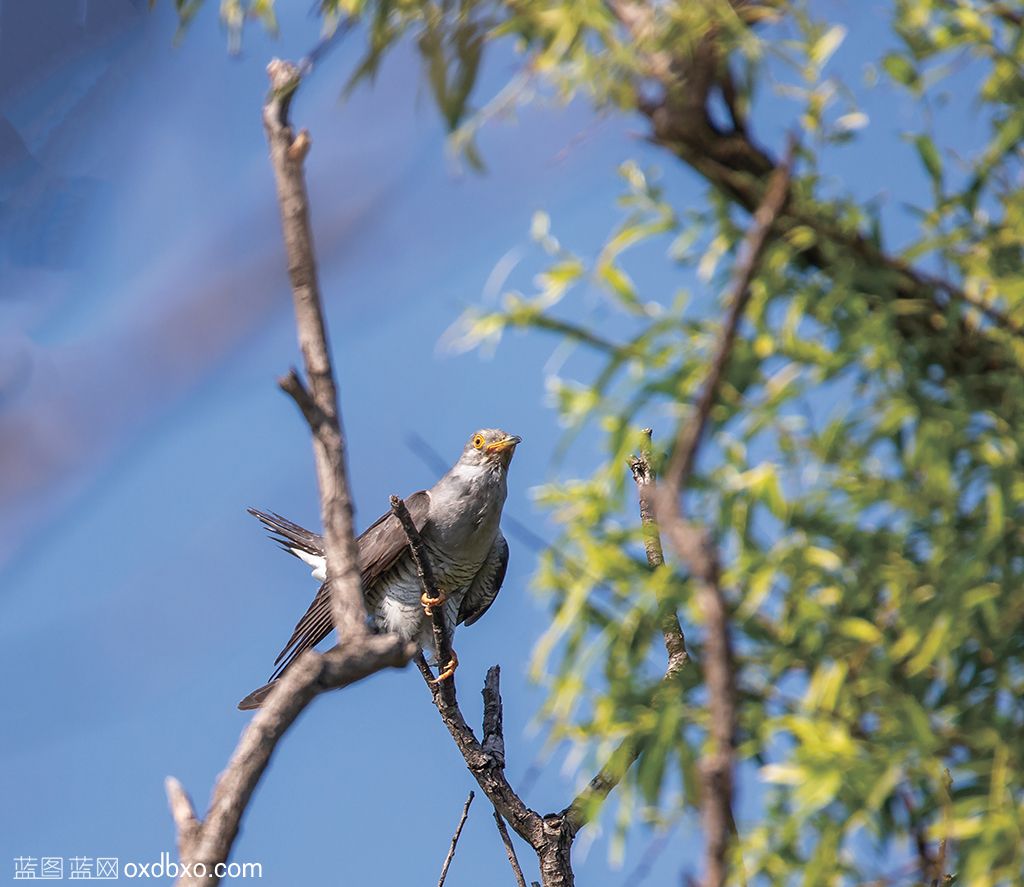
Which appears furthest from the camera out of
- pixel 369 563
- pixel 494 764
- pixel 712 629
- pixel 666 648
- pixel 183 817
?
pixel 369 563

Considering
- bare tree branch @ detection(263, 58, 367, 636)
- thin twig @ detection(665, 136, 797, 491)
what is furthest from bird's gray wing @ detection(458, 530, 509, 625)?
thin twig @ detection(665, 136, 797, 491)

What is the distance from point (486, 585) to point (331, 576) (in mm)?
2929

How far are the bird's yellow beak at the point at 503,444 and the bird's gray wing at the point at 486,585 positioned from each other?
47cm

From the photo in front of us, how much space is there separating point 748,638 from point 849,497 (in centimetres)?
25

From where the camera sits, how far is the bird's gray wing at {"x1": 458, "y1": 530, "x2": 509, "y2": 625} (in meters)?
5.34

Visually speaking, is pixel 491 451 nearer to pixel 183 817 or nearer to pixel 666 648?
pixel 666 648

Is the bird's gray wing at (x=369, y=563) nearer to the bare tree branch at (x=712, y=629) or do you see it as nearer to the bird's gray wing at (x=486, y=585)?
the bird's gray wing at (x=486, y=585)

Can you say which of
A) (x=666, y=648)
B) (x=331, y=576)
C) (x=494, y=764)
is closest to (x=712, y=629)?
(x=331, y=576)

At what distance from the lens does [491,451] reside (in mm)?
4992

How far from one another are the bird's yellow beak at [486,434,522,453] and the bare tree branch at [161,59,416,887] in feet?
8.14

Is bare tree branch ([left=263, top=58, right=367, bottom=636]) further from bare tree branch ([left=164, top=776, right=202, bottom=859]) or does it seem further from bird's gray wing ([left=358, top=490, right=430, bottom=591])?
bird's gray wing ([left=358, top=490, right=430, bottom=591])

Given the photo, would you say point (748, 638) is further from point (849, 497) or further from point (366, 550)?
point (366, 550)

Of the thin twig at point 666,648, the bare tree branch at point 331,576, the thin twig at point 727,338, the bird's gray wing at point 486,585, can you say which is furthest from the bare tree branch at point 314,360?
the bird's gray wing at point 486,585

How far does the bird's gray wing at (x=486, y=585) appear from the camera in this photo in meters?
5.34
